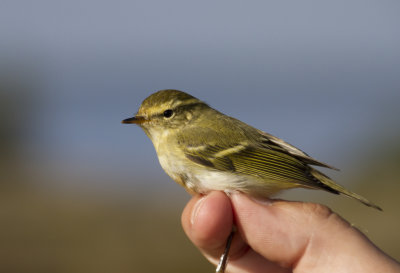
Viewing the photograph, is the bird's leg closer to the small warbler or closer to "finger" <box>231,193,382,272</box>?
the small warbler

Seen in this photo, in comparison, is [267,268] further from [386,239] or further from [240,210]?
[386,239]

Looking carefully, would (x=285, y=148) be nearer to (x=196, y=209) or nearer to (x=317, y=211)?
(x=317, y=211)

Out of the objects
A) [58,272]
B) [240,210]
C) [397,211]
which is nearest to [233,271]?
[240,210]

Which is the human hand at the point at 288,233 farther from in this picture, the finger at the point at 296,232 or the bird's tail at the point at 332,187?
the bird's tail at the point at 332,187

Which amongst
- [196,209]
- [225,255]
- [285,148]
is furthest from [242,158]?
[225,255]

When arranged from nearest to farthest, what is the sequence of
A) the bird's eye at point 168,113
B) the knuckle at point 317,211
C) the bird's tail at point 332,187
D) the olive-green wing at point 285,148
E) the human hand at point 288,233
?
the human hand at point 288,233 → the knuckle at point 317,211 → the bird's tail at point 332,187 → the olive-green wing at point 285,148 → the bird's eye at point 168,113

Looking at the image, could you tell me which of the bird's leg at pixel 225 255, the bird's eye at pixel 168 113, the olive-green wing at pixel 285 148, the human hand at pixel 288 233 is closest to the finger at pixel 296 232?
the human hand at pixel 288 233
